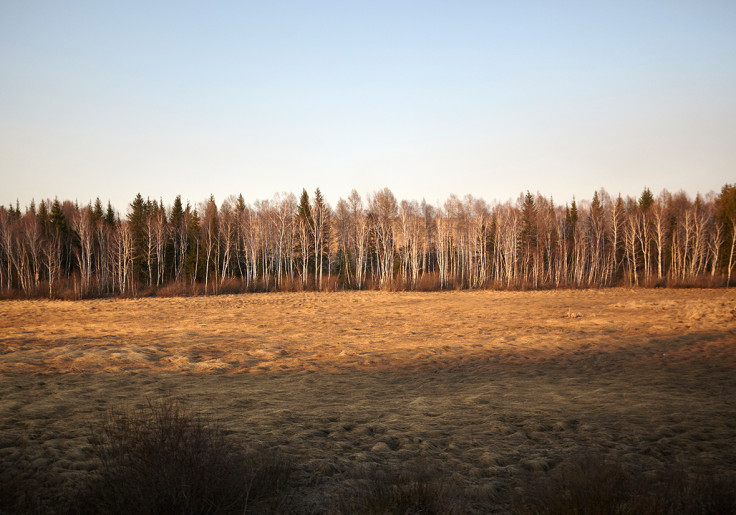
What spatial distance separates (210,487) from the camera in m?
4.32

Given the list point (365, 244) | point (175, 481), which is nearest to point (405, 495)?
point (175, 481)

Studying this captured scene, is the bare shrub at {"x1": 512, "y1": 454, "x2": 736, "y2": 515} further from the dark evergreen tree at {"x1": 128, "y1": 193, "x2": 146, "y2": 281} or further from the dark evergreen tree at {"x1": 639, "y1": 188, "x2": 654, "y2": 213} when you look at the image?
the dark evergreen tree at {"x1": 639, "y1": 188, "x2": 654, "y2": 213}

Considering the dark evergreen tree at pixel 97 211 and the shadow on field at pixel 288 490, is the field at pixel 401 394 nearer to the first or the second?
the shadow on field at pixel 288 490

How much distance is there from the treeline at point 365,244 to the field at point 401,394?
1251 inches

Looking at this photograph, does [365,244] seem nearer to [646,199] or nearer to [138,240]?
[138,240]

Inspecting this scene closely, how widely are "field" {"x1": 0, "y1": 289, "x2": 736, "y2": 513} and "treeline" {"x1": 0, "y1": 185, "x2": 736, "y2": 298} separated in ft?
104

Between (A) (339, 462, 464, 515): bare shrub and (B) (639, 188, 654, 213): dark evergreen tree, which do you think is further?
(B) (639, 188, 654, 213): dark evergreen tree

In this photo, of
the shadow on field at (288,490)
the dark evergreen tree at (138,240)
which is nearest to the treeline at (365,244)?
the dark evergreen tree at (138,240)

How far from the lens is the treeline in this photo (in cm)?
5281

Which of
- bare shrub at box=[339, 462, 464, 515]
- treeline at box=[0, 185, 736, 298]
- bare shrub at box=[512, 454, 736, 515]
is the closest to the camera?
bare shrub at box=[512, 454, 736, 515]

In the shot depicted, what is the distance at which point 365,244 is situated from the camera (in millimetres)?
62500

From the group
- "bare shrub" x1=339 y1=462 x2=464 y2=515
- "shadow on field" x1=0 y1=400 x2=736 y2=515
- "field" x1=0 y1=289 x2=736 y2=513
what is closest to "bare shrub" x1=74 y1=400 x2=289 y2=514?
"shadow on field" x1=0 y1=400 x2=736 y2=515

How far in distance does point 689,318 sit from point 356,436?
21121 millimetres

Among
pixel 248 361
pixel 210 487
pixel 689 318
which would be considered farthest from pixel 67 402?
pixel 689 318
